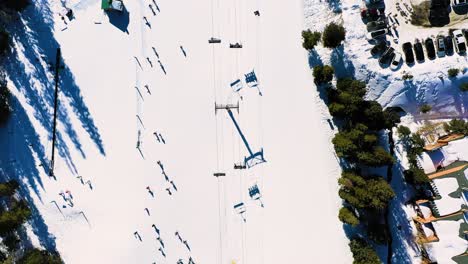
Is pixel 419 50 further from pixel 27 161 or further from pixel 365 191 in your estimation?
pixel 27 161

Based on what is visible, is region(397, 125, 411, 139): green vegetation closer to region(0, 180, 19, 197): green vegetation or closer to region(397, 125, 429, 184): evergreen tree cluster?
region(397, 125, 429, 184): evergreen tree cluster

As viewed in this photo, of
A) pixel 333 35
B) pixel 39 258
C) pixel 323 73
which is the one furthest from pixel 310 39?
pixel 39 258

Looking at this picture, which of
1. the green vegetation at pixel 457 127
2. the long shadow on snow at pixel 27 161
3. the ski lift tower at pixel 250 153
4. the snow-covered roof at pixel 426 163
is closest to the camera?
the green vegetation at pixel 457 127

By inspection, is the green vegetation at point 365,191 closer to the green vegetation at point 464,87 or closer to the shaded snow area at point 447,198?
the shaded snow area at point 447,198

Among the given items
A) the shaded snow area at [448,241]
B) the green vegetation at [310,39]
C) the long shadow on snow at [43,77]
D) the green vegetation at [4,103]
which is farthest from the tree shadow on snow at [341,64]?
the green vegetation at [4,103]

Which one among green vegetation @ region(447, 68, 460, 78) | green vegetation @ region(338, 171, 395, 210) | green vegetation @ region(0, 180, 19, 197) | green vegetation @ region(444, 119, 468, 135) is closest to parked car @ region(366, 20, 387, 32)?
green vegetation @ region(447, 68, 460, 78)

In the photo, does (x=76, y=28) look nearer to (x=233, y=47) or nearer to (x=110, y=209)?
(x=233, y=47)
